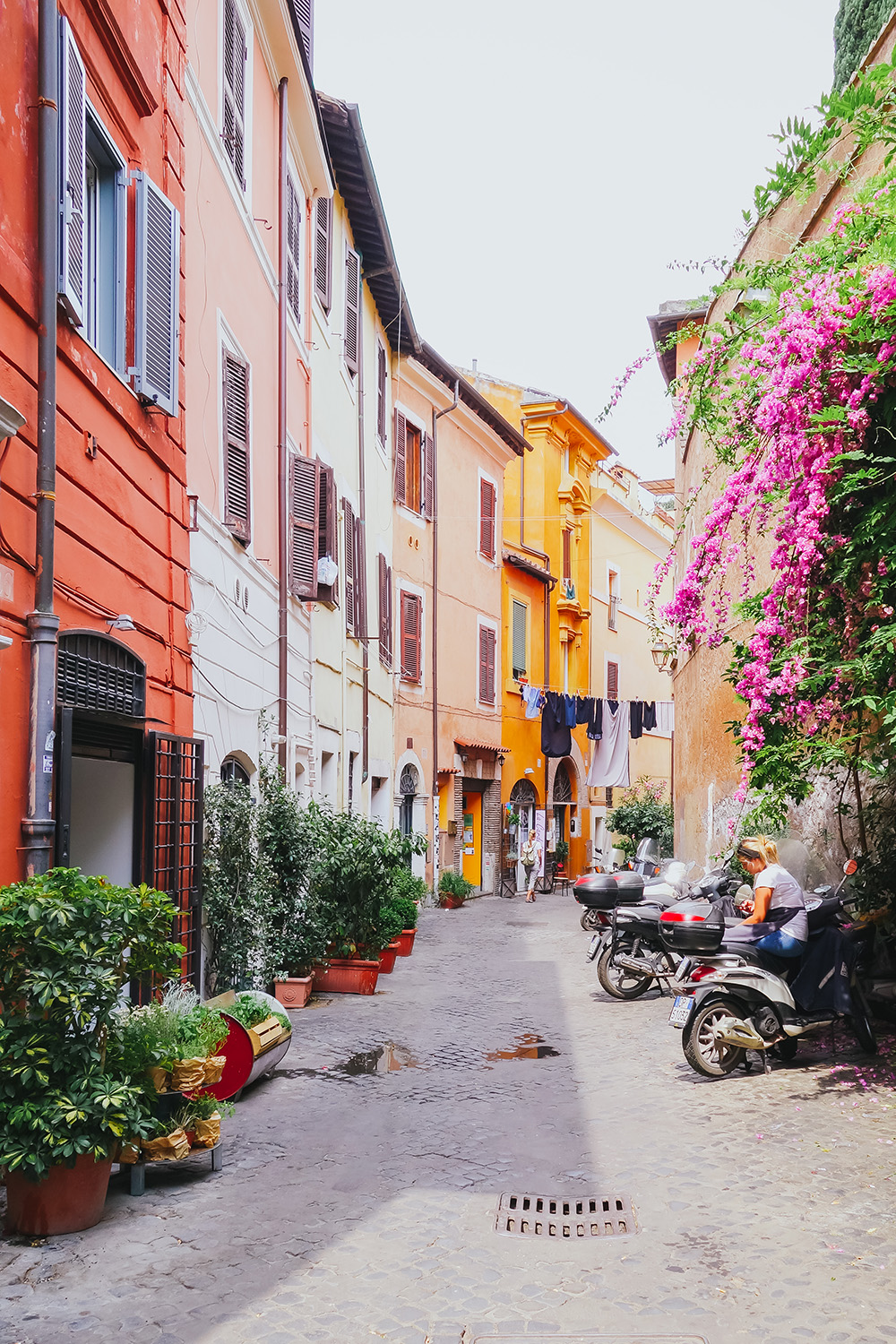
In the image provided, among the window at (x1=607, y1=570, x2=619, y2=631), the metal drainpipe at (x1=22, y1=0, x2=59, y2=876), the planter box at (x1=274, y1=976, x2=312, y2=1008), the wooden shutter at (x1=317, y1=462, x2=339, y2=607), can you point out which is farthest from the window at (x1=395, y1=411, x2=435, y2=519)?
the metal drainpipe at (x1=22, y1=0, x2=59, y2=876)

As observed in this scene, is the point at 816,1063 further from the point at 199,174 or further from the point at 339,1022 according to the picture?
Result: the point at 199,174

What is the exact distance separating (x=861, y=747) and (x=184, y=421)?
5.20 meters

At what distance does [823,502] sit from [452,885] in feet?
57.4

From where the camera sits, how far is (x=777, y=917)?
330 inches

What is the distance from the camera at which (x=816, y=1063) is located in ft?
26.9

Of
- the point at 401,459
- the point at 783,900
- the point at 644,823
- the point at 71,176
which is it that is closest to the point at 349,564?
the point at 401,459

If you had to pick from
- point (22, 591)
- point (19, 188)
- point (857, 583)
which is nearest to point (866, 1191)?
point (857, 583)

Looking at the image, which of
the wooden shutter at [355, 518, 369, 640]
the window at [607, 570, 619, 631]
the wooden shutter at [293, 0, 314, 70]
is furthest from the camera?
the window at [607, 570, 619, 631]

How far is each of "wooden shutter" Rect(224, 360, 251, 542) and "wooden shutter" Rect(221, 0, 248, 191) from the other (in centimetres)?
185

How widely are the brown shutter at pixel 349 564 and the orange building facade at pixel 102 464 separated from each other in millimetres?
7302

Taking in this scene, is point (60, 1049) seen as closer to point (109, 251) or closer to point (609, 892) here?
point (109, 251)

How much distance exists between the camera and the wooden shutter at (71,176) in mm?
5773

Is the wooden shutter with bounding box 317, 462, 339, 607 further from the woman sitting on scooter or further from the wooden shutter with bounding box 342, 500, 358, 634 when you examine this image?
the woman sitting on scooter

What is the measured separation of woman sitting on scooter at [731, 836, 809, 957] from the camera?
8172 millimetres
